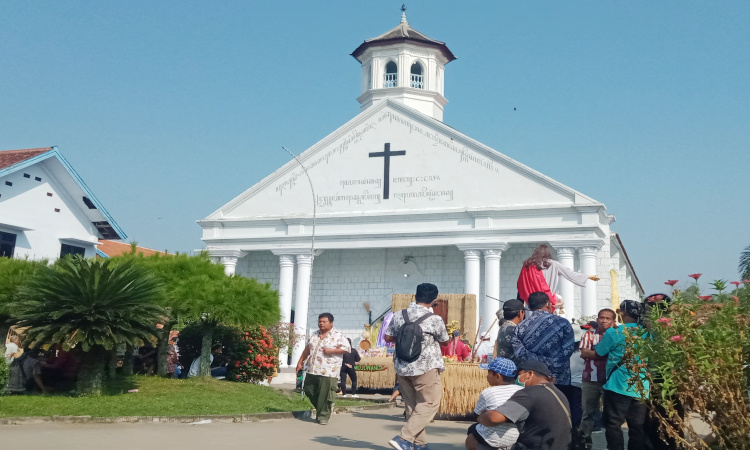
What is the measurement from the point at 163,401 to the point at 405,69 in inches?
956

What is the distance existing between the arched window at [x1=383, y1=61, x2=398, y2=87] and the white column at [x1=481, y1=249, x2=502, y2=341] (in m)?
10.1

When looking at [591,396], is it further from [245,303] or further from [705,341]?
[245,303]

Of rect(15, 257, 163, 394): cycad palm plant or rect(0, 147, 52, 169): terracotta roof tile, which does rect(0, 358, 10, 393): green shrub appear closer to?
rect(15, 257, 163, 394): cycad palm plant

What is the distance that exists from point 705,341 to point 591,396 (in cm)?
429

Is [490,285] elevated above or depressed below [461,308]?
above

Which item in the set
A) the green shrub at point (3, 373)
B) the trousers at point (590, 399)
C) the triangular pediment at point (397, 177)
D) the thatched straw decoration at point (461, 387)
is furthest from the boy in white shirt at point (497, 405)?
the triangular pediment at point (397, 177)

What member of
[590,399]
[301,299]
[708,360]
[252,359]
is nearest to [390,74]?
[301,299]

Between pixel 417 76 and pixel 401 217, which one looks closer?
pixel 401 217

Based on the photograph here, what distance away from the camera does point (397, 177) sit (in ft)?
99.9

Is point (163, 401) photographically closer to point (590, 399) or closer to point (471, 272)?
point (590, 399)

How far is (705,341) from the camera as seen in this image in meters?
5.88

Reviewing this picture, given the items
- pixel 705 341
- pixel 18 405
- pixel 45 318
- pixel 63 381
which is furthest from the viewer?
pixel 63 381

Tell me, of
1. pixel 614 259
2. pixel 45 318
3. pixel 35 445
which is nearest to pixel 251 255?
pixel 614 259

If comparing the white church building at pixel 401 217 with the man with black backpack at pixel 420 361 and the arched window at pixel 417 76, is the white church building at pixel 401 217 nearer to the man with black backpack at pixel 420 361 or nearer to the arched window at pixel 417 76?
the arched window at pixel 417 76
